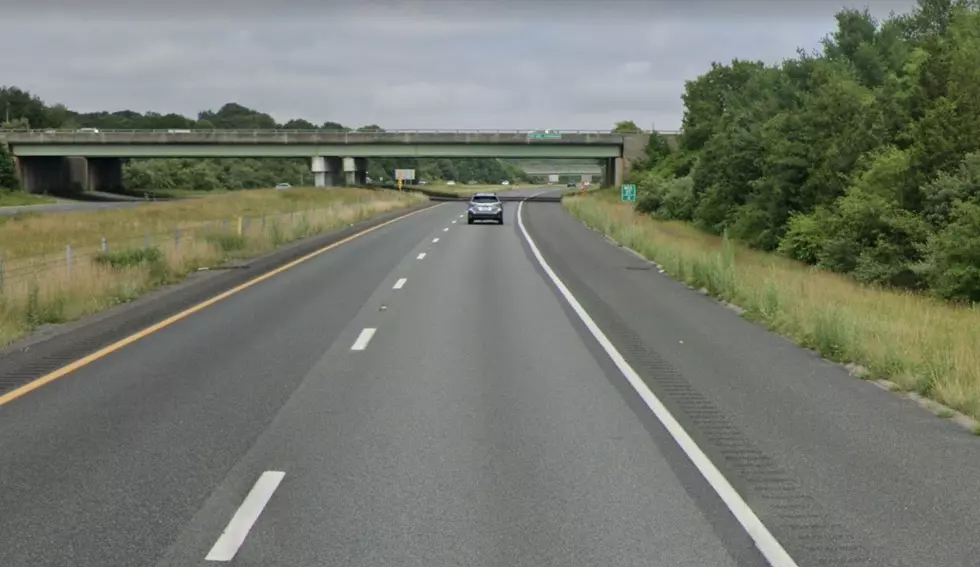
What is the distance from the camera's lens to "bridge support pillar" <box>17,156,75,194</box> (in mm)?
102188

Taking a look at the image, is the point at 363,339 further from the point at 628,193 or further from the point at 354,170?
the point at 354,170

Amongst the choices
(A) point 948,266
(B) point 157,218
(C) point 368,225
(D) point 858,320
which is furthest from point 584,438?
(B) point 157,218

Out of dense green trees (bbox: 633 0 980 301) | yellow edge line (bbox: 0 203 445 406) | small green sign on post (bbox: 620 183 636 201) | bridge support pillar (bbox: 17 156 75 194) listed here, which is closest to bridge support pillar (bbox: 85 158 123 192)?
bridge support pillar (bbox: 17 156 75 194)

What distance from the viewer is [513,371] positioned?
11438mm

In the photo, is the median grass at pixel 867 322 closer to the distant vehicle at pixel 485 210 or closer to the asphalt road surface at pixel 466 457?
the asphalt road surface at pixel 466 457

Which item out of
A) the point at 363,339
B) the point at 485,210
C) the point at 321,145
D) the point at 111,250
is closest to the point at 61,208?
the point at 321,145

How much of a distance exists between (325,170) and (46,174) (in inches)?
1204

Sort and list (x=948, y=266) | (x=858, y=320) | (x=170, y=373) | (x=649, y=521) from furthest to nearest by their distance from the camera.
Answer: (x=948, y=266) < (x=858, y=320) < (x=170, y=373) < (x=649, y=521)

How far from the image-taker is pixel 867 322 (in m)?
13.6

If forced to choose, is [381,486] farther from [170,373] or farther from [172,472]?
[170,373]

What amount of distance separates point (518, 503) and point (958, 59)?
77.0ft

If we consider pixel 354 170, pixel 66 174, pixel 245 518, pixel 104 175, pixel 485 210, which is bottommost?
pixel 485 210

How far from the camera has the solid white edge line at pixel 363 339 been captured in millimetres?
13281

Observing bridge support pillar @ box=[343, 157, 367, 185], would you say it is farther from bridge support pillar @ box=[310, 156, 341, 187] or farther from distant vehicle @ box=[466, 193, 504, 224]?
distant vehicle @ box=[466, 193, 504, 224]
